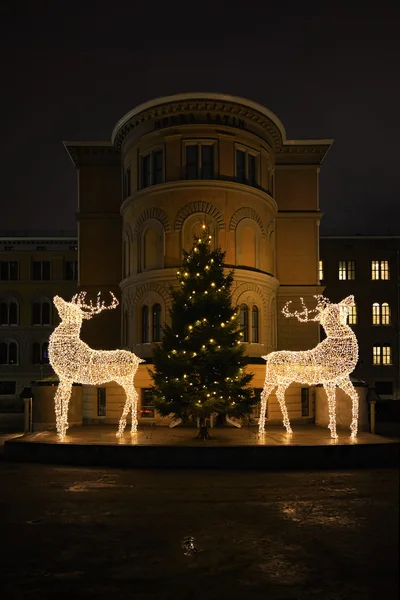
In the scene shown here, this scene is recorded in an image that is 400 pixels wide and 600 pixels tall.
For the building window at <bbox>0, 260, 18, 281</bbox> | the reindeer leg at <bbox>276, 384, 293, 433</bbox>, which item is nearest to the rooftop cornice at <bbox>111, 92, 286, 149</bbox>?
the reindeer leg at <bbox>276, 384, 293, 433</bbox>

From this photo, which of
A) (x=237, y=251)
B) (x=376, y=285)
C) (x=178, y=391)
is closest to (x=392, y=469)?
(x=178, y=391)

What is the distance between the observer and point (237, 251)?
3350cm

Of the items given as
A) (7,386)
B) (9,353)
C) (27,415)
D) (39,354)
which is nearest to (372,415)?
(27,415)

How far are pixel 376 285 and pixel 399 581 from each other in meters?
60.8

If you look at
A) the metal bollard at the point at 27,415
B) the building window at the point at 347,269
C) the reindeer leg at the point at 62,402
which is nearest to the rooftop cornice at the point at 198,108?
the metal bollard at the point at 27,415

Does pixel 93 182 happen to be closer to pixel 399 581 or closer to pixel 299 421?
pixel 299 421

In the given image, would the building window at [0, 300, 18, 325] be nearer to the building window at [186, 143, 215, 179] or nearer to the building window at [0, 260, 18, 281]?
the building window at [0, 260, 18, 281]

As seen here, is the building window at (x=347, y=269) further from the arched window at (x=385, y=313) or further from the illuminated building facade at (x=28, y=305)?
the illuminated building facade at (x=28, y=305)

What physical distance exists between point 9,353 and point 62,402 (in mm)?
45705

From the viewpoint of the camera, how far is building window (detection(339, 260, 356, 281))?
68.1 m

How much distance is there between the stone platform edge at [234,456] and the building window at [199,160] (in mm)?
16706

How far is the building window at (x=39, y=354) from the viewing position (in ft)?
220

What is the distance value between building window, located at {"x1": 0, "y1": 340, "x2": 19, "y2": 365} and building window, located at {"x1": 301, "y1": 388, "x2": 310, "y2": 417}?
40.8 m

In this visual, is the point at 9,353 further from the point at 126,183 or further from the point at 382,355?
the point at 126,183
